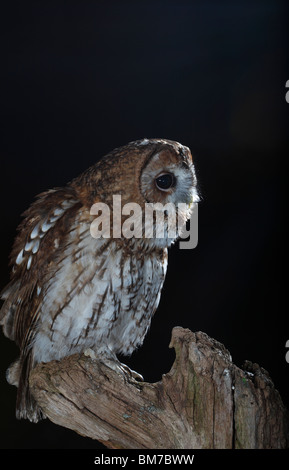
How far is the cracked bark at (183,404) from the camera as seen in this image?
150cm

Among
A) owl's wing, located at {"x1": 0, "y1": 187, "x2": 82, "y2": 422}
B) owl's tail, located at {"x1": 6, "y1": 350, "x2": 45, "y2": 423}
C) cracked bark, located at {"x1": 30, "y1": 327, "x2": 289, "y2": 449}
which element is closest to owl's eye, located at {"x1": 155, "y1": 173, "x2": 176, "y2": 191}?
owl's wing, located at {"x1": 0, "y1": 187, "x2": 82, "y2": 422}

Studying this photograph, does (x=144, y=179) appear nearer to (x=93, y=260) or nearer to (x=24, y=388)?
(x=93, y=260)

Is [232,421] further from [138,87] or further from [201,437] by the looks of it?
[138,87]

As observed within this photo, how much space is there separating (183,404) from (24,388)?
0.62 meters

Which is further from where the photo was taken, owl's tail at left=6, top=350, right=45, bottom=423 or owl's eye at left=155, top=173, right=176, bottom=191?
owl's tail at left=6, top=350, right=45, bottom=423

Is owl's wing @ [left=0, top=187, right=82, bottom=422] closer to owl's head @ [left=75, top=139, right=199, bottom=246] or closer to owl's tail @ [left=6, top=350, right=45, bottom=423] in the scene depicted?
owl's tail @ [left=6, top=350, right=45, bottom=423]

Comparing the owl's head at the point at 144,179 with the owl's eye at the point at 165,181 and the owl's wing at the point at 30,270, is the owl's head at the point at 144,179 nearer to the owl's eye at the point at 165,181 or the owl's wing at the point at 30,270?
the owl's eye at the point at 165,181

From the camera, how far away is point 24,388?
1.90 m

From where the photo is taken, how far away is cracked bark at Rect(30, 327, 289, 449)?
1.50m

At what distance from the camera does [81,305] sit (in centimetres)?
174

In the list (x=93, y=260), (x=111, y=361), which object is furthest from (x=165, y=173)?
(x=111, y=361)

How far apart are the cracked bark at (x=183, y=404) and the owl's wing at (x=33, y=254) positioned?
0.23 meters

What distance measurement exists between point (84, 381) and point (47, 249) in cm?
43
